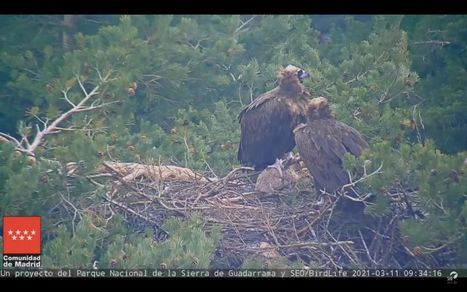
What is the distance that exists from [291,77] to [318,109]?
195mm

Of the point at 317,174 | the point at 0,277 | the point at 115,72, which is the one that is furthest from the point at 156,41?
the point at 0,277

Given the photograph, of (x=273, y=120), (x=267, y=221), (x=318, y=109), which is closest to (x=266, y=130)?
(x=273, y=120)

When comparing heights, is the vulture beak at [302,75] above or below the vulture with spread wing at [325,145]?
above

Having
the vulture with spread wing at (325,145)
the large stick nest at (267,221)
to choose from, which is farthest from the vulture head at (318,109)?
the large stick nest at (267,221)

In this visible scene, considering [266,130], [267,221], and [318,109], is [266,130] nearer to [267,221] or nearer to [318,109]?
[318,109]

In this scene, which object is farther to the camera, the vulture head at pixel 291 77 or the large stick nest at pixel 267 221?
the vulture head at pixel 291 77

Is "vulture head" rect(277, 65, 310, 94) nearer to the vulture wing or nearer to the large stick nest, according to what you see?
the vulture wing

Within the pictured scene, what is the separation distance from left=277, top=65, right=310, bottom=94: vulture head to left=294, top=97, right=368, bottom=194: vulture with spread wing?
118 millimetres

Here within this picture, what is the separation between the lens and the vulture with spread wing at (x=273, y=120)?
4.40 metres

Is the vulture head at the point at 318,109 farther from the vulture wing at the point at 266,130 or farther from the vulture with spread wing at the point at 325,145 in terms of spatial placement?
the vulture wing at the point at 266,130

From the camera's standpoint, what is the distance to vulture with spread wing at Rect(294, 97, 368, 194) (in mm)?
4246

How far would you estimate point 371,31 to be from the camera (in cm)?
431

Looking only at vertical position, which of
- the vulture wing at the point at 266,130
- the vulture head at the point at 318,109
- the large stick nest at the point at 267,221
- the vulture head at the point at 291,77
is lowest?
the large stick nest at the point at 267,221

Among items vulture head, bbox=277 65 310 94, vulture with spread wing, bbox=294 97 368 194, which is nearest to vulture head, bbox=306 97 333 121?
vulture with spread wing, bbox=294 97 368 194
